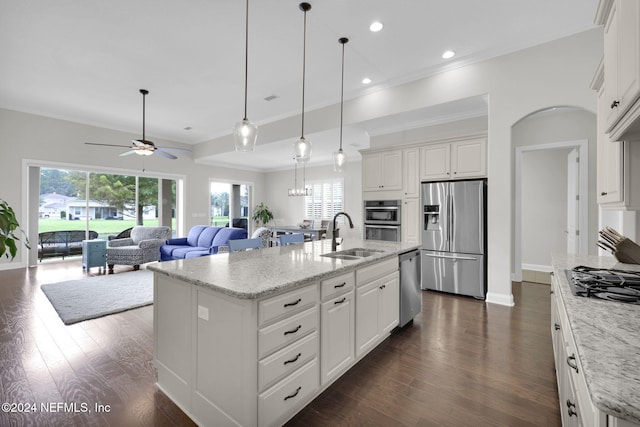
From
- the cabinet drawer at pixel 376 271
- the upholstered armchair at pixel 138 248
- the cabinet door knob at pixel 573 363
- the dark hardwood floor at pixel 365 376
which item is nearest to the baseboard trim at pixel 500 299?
the dark hardwood floor at pixel 365 376

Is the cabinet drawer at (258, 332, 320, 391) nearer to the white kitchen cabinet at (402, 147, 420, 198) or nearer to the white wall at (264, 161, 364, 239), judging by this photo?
the white kitchen cabinet at (402, 147, 420, 198)

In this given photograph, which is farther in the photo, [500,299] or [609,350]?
[500,299]

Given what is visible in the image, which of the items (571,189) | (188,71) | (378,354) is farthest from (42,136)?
(571,189)

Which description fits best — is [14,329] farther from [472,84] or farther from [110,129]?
[472,84]

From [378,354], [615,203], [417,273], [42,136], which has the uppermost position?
[42,136]

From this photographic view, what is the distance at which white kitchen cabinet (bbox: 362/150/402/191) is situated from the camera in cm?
487

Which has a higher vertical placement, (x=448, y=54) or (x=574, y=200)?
(x=448, y=54)

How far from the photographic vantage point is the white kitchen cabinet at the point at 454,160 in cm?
404

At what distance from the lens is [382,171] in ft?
16.6

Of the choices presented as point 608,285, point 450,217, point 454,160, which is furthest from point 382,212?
point 608,285

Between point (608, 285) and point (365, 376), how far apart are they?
1.61 meters

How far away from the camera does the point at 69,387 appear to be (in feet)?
6.62

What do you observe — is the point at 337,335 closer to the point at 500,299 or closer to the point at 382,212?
the point at 500,299

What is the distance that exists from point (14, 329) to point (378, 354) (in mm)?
3691
